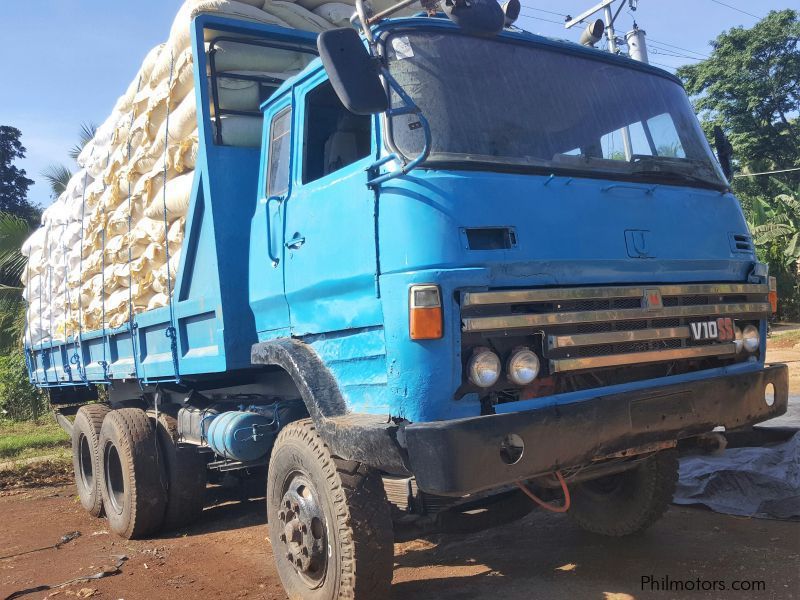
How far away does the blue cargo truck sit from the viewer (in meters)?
2.85

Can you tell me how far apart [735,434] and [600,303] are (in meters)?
2.22

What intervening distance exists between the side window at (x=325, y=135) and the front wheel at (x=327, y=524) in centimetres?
124

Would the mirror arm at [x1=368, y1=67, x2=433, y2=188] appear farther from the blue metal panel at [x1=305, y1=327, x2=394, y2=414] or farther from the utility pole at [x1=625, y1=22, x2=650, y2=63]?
the utility pole at [x1=625, y1=22, x2=650, y2=63]

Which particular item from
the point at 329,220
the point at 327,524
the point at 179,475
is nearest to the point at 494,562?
the point at 327,524

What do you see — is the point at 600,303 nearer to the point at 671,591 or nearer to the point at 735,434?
the point at 671,591

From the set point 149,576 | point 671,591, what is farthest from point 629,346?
point 149,576

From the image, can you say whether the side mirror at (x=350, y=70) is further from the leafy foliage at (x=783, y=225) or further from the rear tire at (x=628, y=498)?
the leafy foliage at (x=783, y=225)

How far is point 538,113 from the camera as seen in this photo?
11.1 feet

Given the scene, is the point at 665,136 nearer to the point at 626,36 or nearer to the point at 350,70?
the point at 350,70

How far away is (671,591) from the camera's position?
11.4ft

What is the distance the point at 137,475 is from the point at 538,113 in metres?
3.75

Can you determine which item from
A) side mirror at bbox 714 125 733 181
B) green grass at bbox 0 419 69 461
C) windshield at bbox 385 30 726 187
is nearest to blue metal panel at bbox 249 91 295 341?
windshield at bbox 385 30 726 187

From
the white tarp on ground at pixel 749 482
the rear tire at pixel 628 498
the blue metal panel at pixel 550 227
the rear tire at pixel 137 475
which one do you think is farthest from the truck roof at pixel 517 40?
the rear tire at pixel 137 475

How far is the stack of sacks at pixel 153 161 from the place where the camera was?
4.54m
